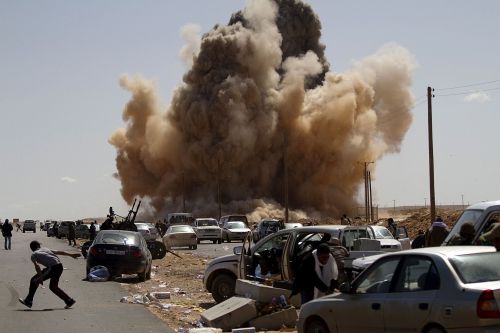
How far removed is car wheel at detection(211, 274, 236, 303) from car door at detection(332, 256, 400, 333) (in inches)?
275

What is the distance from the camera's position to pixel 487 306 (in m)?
8.21

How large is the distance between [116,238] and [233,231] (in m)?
27.5

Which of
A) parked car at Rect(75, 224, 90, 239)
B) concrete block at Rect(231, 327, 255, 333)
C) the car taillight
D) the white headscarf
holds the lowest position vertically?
concrete block at Rect(231, 327, 255, 333)

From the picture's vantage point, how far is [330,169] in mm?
80500

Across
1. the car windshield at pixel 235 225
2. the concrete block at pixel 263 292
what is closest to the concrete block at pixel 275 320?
the concrete block at pixel 263 292

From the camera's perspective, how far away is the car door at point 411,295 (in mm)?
8805

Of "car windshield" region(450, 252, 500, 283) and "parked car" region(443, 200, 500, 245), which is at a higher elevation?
"parked car" region(443, 200, 500, 245)

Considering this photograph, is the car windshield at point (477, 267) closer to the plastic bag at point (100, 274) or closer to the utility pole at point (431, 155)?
the plastic bag at point (100, 274)

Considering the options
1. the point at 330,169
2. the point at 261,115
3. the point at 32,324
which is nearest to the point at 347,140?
the point at 330,169

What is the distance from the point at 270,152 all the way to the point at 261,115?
14.6 ft

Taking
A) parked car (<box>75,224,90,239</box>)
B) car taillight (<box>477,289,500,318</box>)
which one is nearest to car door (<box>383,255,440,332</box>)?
car taillight (<box>477,289,500,318</box>)

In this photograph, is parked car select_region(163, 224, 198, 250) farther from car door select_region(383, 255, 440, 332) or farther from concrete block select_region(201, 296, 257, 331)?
car door select_region(383, 255, 440, 332)

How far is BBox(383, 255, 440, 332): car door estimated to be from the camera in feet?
28.9

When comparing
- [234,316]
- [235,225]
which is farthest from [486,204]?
[235,225]
